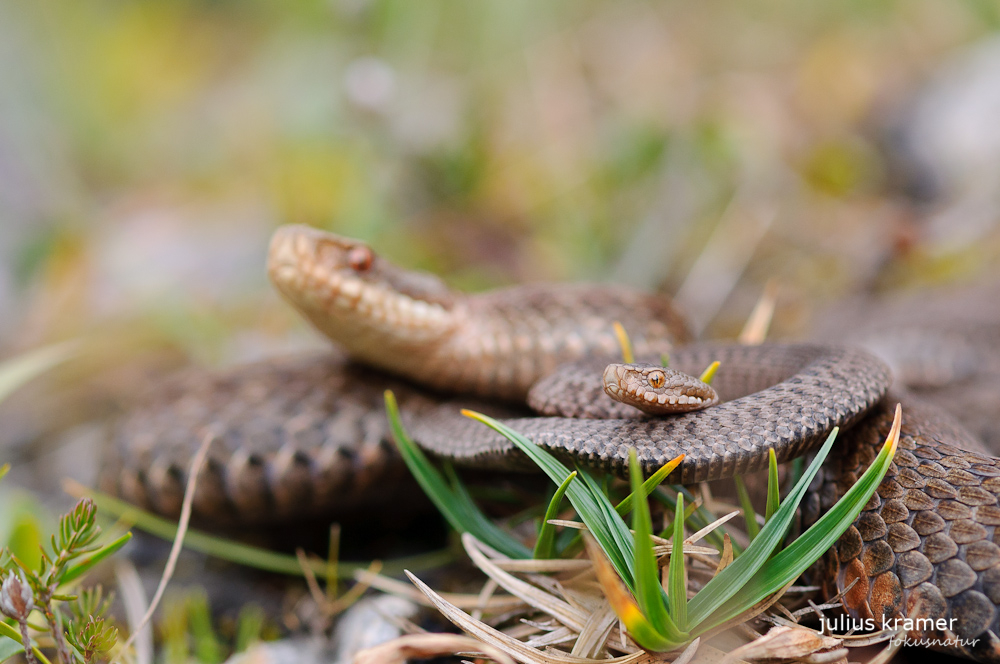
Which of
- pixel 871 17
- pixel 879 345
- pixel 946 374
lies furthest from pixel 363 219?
pixel 871 17

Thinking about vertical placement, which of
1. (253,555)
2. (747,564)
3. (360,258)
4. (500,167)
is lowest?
(253,555)

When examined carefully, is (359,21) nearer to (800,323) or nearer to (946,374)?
(800,323)

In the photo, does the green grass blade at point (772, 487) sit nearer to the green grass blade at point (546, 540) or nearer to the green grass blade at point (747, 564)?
the green grass blade at point (747, 564)

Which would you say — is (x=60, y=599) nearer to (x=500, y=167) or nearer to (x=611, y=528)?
(x=611, y=528)

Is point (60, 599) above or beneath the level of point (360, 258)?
beneath

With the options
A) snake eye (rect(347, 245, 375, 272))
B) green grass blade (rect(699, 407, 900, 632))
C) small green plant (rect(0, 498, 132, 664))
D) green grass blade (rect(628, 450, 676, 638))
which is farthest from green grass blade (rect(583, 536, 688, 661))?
snake eye (rect(347, 245, 375, 272))

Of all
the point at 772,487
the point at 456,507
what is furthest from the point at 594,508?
the point at 456,507

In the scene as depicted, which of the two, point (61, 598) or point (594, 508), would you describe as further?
point (594, 508)
